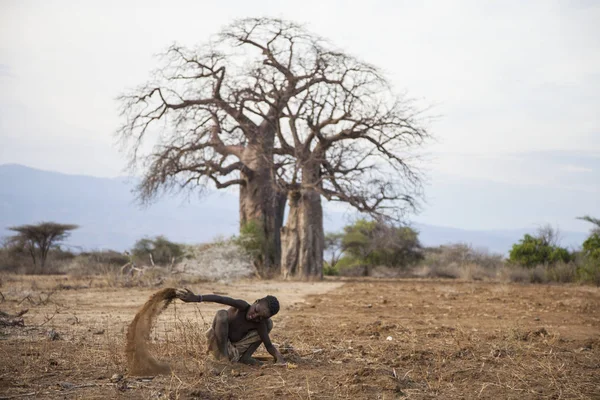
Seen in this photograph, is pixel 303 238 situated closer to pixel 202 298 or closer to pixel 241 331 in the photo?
pixel 241 331

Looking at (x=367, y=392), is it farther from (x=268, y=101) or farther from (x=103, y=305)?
(x=268, y=101)

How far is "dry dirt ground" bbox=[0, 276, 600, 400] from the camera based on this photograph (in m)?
5.38

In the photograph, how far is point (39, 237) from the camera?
27109 mm

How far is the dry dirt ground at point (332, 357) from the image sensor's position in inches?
212

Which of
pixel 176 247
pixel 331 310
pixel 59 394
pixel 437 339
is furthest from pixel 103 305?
pixel 176 247

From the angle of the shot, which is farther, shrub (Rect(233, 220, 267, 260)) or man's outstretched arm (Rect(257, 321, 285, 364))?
shrub (Rect(233, 220, 267, 260))

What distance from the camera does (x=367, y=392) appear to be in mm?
5379

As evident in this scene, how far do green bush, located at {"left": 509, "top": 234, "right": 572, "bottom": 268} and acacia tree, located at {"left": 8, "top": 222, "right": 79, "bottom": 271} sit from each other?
17161 mm

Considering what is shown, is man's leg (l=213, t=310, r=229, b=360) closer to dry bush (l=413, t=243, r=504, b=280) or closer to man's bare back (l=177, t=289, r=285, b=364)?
man's bare back (l=177, t=289, r=285, b=364)

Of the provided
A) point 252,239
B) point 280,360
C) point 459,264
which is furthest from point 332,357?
point 459,264

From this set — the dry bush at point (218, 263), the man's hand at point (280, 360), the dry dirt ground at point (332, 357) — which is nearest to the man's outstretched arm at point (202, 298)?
the dry dirt ground at point (332, 357)

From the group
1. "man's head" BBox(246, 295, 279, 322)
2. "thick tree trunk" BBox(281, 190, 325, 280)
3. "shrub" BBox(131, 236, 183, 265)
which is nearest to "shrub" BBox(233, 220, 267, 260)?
"thick tree trunk" BBox(281, 190, 325, 280)

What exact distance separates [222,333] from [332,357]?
121 cm

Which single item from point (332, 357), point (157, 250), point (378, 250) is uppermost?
point (378, 250)
